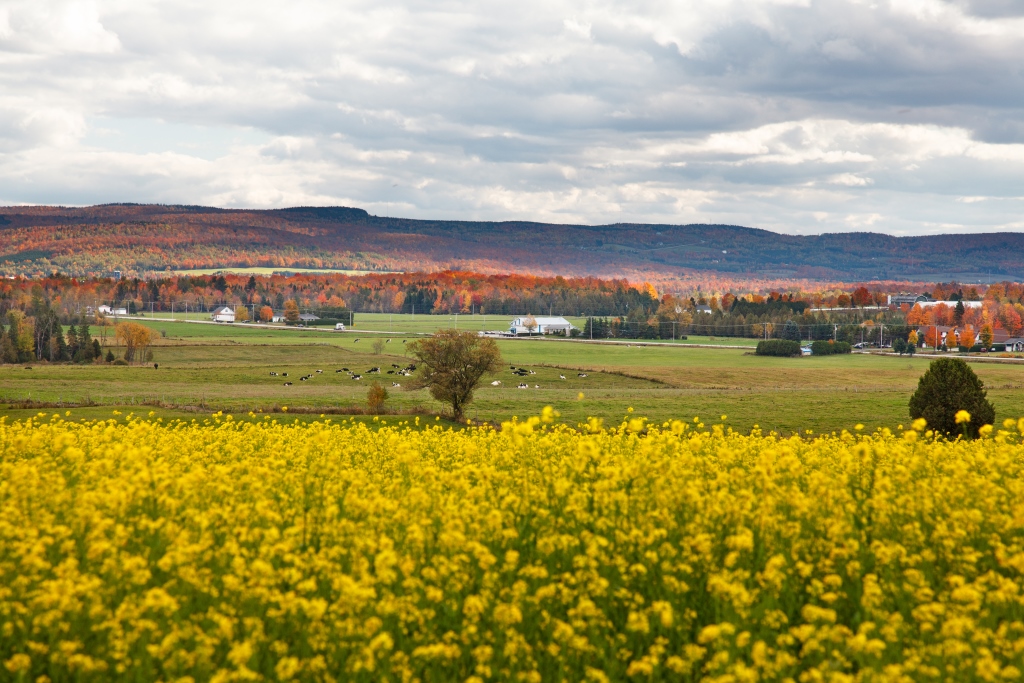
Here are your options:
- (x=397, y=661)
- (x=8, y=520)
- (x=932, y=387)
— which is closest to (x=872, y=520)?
(x=397, y=661)

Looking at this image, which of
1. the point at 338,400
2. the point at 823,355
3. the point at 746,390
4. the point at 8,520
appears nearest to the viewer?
the point at 8,520

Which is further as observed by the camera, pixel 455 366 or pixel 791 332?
pixel 791 332

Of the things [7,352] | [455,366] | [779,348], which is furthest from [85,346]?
[779,348]

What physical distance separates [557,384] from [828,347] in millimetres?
69649

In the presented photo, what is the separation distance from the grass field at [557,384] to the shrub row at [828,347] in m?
4.31

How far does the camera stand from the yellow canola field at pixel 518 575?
7.57m

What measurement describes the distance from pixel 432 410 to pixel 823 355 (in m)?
93.4

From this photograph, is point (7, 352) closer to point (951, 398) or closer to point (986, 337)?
point (951, 398)

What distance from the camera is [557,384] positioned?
8369cm

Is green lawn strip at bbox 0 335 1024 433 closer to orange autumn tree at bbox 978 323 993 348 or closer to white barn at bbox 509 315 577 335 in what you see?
orange autumn tree at bbox 978 323 993 348

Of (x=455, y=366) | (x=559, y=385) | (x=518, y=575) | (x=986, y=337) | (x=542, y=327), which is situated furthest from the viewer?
(x=542, y=327)

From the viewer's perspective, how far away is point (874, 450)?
47.4 ft

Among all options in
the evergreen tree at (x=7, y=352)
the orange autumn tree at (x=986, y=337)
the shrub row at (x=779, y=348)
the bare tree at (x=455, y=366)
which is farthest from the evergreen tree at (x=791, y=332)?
the bare tree at (x=455, y=366)

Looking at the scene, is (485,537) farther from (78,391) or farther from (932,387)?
(78,391)
